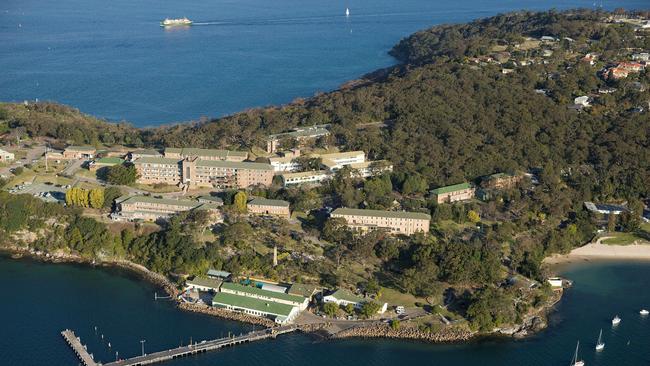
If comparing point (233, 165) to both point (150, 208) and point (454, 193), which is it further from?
point (454, 193)

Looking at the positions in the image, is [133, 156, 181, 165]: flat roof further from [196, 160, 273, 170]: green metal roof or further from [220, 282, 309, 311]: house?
[220, 282, 309, 311]: house

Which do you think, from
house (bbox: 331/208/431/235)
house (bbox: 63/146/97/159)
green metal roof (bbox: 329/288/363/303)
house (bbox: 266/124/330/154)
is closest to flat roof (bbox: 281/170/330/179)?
house (bbox: 266/124/330/154)

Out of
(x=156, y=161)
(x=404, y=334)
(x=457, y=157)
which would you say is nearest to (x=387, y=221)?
(x=404, y=334)

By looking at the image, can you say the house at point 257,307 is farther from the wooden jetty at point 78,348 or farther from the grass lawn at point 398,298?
the wooden jetty at point 78,348

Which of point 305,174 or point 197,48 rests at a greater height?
point 197,48

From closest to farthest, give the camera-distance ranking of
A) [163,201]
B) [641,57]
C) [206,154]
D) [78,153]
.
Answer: [163,201]
[206,154]
[78,153]
[641,57]

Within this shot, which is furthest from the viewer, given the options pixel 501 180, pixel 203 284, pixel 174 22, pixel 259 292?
pixel 174 22

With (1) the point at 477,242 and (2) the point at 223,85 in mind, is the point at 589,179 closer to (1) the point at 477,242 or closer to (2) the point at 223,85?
(1) the point at 477,242
